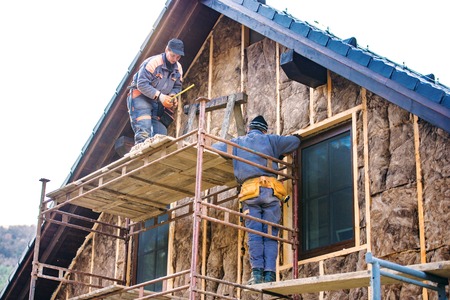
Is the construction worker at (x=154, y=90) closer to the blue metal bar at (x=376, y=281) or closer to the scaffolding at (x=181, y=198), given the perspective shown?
the scaffolding at (x=181, y=198)

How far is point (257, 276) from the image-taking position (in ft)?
37.0

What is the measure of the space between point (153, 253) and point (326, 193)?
149 inches

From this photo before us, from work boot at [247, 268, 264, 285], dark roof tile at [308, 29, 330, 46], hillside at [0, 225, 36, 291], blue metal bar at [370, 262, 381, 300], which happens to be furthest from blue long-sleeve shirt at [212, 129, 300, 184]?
hillside at [0, 225, 36, 291]

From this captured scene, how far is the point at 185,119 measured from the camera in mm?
14586

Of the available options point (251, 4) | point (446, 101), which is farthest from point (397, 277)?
point (251, 4)

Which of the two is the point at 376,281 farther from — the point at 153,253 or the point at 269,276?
the point at 153,253

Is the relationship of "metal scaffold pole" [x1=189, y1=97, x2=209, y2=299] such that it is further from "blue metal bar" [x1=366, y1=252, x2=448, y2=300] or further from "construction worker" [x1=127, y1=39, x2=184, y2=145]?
"blue metal bar" [x1=366, y1=252, x2=448, y2=300]

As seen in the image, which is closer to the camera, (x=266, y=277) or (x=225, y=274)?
(x=266, y=277)

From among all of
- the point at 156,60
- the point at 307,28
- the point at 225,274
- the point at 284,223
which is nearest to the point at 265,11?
the point at 307,28

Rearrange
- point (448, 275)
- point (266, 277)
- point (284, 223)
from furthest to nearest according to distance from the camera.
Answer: point (284, 223), point (266, 277), point (448, 275)

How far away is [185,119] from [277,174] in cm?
316

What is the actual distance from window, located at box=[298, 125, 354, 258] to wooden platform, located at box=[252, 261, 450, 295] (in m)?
0.91

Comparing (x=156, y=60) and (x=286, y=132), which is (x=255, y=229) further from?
(x=156, y=60)

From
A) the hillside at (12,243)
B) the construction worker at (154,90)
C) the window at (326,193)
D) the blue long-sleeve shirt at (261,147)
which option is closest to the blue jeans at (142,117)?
the construction worker at (154,90)
